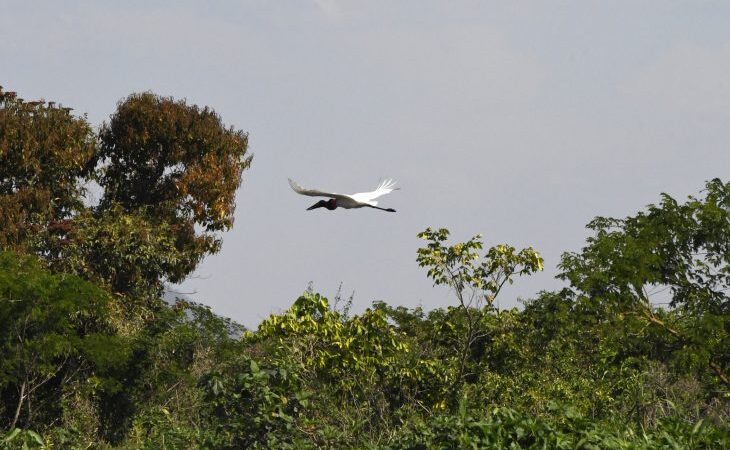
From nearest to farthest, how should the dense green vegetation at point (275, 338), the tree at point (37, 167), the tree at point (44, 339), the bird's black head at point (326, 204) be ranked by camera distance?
the dense green vegetation at point (275, 338) → the bird's black head at point (326, 204) → the tree at point (44, 339) → the tree at point (37, 167)

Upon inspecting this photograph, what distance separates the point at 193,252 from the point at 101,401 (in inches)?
280

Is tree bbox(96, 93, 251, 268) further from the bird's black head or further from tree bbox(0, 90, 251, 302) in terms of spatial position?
the bird's black head

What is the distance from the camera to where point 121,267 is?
1155 inches

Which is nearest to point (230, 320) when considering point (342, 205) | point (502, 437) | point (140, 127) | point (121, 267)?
point (121, 267)

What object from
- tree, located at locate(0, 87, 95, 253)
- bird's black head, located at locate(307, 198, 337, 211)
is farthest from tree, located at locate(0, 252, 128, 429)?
bird's black head, located at locate(307, 198, 337, 211)

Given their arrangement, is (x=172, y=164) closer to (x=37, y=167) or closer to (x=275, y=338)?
(x=37, y=167)

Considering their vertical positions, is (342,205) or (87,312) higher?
(87,312)

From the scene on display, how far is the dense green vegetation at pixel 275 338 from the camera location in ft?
33.7

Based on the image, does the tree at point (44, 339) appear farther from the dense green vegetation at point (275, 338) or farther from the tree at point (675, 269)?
the tree at point (675, 269)

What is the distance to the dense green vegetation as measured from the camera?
33.7ft

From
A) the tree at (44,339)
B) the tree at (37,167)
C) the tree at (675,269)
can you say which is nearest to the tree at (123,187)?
the tree at (37,167)

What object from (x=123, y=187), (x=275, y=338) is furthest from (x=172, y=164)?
(x=275, y=338)

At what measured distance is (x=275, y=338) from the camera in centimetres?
1747

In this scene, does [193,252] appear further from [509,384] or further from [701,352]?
[701,352]
